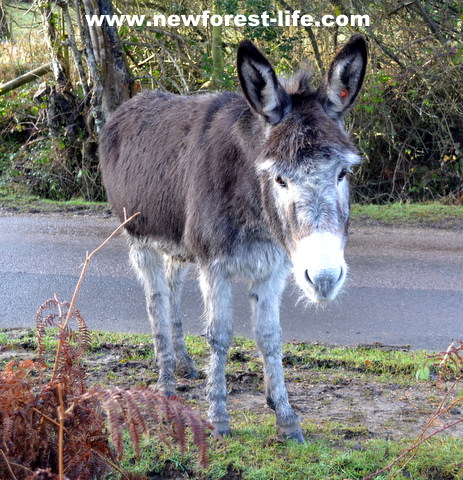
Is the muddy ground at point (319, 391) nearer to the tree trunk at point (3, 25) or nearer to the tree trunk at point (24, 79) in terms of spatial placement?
the tree trunk at point (24, 79)

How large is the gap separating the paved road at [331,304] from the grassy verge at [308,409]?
1.89 feet

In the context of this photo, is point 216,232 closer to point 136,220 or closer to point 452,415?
point 136,220

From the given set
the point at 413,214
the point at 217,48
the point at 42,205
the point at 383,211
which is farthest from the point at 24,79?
the point at 413,214

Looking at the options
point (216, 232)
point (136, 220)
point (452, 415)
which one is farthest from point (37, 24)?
point (452, 415)

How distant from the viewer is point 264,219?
3949 millimetres

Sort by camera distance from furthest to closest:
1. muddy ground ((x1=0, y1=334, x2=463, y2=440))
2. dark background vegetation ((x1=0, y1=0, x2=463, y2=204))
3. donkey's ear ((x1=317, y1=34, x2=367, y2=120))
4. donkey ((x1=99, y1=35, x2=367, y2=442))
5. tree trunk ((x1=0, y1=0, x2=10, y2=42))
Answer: tree trunk ((x1=0, y1=0, x2=10, y2=42)), dark background vegetation ((x1=0, y1=0, x2=463, y2=204)), muddy ground ((x1=0, y1=334, x2=463, y2=440)), donkey's ear ((x1=317, y1=34, x2=367, y2=120)), donkey ((x1=99, y1=35, x2=367, y2=442))

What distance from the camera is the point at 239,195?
4.09 metres

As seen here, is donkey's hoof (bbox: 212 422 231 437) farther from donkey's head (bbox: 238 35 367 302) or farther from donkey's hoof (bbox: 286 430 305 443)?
donkey's head (bbox: 238 35 367 302)

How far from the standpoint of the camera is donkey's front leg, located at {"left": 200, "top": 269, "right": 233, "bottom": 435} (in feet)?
Answer: 13.8

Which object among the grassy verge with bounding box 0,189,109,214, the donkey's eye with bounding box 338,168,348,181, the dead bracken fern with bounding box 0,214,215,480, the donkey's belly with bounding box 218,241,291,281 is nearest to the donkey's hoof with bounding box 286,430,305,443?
the donkey's belly with bounding box 218,241,291,281

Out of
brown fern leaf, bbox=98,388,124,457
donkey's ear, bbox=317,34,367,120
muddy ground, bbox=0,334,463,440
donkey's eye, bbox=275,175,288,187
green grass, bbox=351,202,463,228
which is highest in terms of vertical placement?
donkey's ear, bbox=317,34,367,120

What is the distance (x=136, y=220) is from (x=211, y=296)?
1.16m

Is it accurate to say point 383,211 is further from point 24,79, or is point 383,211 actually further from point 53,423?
point 53,423

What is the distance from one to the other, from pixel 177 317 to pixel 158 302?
0.44m
